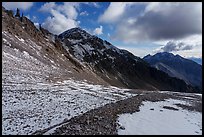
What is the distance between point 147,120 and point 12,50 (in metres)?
54.3

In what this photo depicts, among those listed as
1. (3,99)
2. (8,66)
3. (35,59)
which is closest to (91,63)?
(35,59)

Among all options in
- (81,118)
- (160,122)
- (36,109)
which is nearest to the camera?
(81,118)

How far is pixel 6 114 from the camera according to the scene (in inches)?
843

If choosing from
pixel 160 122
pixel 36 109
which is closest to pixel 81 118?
pixel 36 109

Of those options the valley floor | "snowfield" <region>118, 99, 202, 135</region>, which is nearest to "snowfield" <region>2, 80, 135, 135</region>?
the valley floor

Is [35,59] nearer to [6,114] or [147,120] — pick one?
[6,114]

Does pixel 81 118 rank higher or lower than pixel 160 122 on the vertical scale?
higher

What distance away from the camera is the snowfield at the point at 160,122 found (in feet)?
58.1

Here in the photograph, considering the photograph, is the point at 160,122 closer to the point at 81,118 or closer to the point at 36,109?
the point at 81,118

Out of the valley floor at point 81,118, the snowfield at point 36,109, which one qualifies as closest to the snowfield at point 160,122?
the valley floor at point 81,118

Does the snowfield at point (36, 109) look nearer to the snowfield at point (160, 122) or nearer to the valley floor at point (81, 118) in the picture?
the valley floor at point (81, 118)

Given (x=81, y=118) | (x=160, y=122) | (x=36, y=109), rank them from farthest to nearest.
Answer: (x=36, y=109) < (x=160, y=122) < (x=81, y=118)

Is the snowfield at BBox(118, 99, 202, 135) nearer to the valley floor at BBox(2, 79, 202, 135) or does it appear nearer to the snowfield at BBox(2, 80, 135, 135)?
the valley floor at BBox(2, 79, 202, 135)

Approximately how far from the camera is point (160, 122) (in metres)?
20.9
